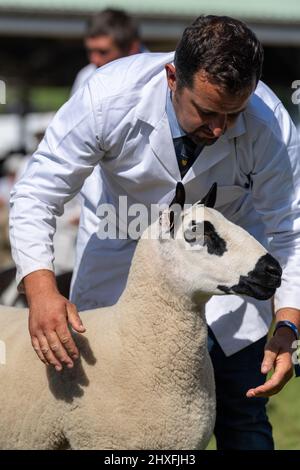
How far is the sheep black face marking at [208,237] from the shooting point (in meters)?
3.02

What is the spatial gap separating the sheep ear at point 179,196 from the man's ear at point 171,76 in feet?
1.09

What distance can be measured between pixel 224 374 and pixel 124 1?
8.87m

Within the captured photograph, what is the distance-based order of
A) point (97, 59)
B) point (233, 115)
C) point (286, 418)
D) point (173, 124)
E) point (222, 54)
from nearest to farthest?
point (222, 54), point (233, 115), point (173, 124), point (286, 418), point (97, 59)

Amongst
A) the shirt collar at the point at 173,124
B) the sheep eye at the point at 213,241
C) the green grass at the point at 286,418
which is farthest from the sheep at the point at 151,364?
the green grass at the point at 286,418

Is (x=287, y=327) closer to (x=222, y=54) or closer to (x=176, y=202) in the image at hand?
(x=176, y=202)

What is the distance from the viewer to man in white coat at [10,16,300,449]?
291 centimetres

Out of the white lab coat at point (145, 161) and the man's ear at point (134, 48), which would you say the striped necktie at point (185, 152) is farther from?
the man's ear at point (134, 48)

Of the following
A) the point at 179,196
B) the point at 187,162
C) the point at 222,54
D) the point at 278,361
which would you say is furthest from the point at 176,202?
the point at 278,361

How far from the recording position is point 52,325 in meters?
2.90

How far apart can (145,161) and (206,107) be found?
43 cm

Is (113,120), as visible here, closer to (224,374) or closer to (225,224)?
(225,224)

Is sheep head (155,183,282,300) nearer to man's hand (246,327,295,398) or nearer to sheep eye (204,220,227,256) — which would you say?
sheep eye (204,220,227,256)

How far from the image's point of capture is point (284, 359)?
123 inches

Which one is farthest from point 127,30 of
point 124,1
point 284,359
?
point 124,1
